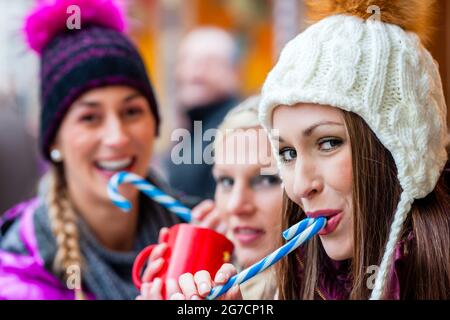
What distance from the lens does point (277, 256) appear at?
1095 millimetres

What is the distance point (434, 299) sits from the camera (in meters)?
1.06

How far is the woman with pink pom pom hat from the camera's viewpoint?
1526 millimetres

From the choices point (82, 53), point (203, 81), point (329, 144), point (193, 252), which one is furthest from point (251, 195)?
point (203, 81)

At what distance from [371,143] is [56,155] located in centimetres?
89

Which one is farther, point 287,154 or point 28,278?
point 28,278

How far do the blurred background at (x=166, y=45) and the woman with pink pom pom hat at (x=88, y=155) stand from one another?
0.46 ft

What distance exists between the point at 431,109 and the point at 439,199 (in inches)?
5.2

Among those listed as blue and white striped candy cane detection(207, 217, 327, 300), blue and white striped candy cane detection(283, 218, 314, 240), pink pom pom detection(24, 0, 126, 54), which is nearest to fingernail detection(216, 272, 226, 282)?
blue and white striped candy cane detection(207, 217, 327, 300)

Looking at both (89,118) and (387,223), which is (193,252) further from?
(89,118)

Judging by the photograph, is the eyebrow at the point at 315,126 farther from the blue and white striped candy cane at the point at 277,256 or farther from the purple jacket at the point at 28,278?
the purple jacket at the point at 28,278

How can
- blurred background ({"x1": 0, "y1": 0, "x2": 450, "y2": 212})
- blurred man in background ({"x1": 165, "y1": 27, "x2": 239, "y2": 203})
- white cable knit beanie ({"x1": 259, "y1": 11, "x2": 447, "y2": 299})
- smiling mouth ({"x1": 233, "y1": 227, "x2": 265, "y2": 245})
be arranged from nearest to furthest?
1. white cable knit beanie ({"x1": 259, "y1": 11, "x2": 447, "y2": 299})
2. smiling mouth ({"x1": 233, "y1": 227, "x2": 265, "y2": 245})
3. blurred background ({"x1": 0, "y1": 0, "x2": 450, "y2": 212})
4. blurred man in background ({"x1": 165, "y1": 27, "x2": 239, "y2": 203})

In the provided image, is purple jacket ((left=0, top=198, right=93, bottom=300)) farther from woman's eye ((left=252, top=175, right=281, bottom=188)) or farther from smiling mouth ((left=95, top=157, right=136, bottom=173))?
woman's eye ((left=252, top=175, right=281, bottom=188))

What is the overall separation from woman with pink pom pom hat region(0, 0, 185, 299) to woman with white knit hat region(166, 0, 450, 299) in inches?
19.1

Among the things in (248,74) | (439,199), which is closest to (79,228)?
(439,199)
